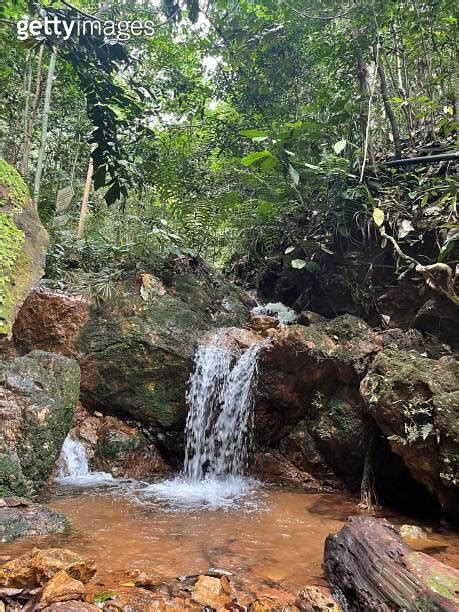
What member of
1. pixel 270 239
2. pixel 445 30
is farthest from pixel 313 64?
pixel 270 239

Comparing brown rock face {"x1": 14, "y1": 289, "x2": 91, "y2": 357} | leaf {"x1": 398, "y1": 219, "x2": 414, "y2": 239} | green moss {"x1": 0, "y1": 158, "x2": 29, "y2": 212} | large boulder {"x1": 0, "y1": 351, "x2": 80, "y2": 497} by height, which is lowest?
large boulder {"x1": 0, "y1": 351, "x2": 80, "y2": 497}

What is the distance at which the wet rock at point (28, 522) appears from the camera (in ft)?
9.27

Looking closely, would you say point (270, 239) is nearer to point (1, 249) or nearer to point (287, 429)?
point (287, 429)

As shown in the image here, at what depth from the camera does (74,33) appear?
2.40 meters

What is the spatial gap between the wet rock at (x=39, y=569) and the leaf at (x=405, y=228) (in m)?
5.26

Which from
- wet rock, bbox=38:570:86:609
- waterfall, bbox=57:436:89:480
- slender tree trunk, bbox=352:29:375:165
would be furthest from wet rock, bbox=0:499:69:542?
slender tree trunk, bbox=352:29:375:165

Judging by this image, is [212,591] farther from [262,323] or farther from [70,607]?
[262,323]

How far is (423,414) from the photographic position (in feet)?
12.8

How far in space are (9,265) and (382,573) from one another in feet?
10.4

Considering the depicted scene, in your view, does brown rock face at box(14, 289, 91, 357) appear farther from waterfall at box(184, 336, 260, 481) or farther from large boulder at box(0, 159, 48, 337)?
large boulder at box(0, 159, 48, 337)

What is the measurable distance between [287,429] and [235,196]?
3.94 m

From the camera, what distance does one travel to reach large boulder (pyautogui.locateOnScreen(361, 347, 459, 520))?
3713mm

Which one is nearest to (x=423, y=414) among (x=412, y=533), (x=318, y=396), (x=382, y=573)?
(x=412, y=533)

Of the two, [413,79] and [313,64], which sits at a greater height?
[313,64]
